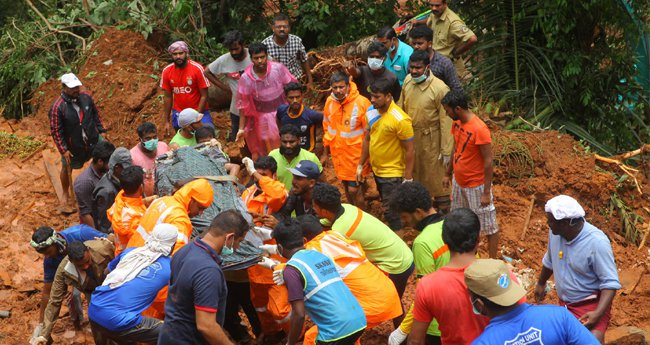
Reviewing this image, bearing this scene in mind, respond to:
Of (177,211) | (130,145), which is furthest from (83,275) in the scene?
(130,145)

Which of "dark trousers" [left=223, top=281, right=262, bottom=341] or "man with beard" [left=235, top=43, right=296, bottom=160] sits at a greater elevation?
"man with beard" [left=235, top=43, right=296, bottom=160]

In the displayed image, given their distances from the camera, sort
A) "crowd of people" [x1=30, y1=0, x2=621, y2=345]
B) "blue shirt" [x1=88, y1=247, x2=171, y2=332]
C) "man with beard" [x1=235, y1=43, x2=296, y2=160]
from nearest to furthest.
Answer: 1. "crowd of people" [x1=30, y1=0, x2=621, y2=345]
2. "blue shirt" [x1=88, y1=247, x2=171, y2=332]
3. "man with beard" [x1=235, y1=43, x2=296, y2=160]

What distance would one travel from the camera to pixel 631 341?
7.18 metres

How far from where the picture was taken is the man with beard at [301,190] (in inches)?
297

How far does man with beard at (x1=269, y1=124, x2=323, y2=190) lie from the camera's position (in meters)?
8.24

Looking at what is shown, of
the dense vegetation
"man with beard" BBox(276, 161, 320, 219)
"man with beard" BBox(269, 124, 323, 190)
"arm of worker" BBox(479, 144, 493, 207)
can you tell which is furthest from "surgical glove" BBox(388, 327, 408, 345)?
the dense vegetation

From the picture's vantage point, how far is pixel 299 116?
909 centimetres

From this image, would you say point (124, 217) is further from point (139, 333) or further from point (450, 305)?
point (450, 305)

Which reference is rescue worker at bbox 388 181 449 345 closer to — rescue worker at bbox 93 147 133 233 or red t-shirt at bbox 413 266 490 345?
red t-shirt at bbox 413 266 490 345

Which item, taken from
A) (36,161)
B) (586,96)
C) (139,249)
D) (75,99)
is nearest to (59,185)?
(36,161)

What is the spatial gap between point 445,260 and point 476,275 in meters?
1.13

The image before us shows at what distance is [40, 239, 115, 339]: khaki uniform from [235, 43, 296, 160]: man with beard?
2.76 metres

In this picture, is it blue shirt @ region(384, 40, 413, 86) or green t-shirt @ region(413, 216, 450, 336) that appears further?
blue shirt @ region(384, 40, 413, 86)

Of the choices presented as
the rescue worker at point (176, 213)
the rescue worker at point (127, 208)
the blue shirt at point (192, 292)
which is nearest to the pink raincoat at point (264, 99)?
the rescue worker at point (127, 208)
